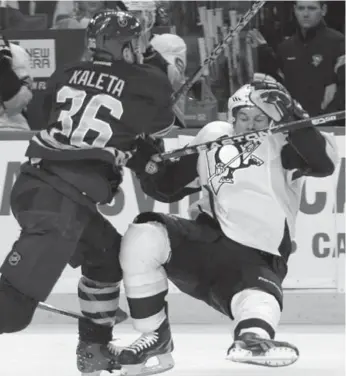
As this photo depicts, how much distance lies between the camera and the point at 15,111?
Result: 6.11 meters

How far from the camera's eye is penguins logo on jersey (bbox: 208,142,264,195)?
4453 millimetres

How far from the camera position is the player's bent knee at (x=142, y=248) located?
4.22 metres

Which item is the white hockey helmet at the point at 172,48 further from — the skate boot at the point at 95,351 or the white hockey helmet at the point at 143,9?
the skate boot at the point at 95,351

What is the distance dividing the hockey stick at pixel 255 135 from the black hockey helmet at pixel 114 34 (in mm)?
327

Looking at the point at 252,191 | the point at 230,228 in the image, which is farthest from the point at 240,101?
the point at 230,228

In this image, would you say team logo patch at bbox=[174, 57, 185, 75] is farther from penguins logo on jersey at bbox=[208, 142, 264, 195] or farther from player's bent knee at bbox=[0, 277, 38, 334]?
player's bent knee at bbox=[0, 277, 38, 334]

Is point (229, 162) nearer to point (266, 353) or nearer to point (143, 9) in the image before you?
point (266, 353)

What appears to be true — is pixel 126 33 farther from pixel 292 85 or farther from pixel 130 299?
pixel 292 85

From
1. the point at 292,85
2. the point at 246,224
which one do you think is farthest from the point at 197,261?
the point at 292,85

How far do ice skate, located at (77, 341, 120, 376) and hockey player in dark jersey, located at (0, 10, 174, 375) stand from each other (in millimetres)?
239

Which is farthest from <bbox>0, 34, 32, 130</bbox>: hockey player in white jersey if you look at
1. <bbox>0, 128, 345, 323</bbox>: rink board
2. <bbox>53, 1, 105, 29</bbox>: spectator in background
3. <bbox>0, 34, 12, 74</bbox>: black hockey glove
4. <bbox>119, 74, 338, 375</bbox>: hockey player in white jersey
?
<bbox>119, 74, 338, 375</bbox>: hockey player in white jersey

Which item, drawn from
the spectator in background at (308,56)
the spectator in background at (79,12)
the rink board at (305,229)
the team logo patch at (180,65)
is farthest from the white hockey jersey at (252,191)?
the spectator in background at (79,12)

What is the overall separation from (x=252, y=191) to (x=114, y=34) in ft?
2.19

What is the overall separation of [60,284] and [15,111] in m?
0.80
